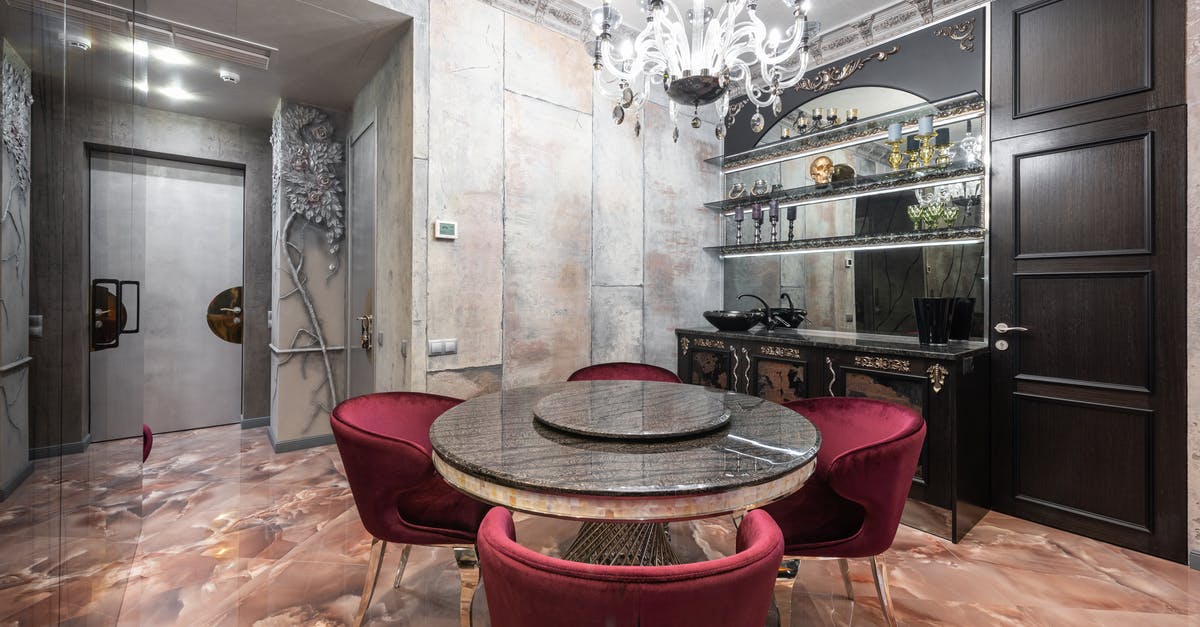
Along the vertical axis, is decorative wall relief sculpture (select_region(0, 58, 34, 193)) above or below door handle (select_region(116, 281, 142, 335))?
above

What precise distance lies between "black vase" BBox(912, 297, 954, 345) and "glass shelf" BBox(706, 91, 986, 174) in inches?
43.9

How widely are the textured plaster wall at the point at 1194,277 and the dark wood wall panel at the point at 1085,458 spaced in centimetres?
13

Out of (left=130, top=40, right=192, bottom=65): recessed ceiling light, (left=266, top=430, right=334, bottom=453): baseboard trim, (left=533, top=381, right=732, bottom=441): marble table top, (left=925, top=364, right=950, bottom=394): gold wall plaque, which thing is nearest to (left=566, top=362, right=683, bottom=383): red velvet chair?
(left=533, top=381, right=732, bottom=441): marble table top

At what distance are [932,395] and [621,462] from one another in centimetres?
202

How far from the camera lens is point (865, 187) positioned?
3398 mm

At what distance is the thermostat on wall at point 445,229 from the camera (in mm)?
2771

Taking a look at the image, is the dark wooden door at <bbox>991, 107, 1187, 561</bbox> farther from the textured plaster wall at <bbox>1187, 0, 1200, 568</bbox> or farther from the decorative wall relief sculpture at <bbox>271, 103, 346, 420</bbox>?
the decorative wall relief sculpture at <bbox>271, 103, 346, 420</bbox>

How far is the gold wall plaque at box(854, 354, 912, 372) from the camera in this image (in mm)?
2643

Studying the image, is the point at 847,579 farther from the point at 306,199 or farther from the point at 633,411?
the point at 306,199

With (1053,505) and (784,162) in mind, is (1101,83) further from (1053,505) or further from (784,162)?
(1053,505)

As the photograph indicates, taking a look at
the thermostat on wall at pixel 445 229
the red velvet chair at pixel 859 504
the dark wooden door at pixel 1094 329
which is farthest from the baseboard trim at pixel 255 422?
the dark wooden door at pixel 1094 329

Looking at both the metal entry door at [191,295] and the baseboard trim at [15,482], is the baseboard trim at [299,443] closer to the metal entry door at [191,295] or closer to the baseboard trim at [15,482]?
the metal entry door at [191,295]

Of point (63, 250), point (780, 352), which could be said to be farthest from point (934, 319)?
point (63, 250)

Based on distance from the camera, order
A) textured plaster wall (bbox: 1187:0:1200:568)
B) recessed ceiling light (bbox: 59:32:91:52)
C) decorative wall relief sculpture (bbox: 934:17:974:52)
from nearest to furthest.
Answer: recessed ceiling light (bbox: 59:32:91:52), textured plaster wall (bbox: 1187:0:1200:568), decorative wall relief sculpture (bbox: 934:17:974:52)
